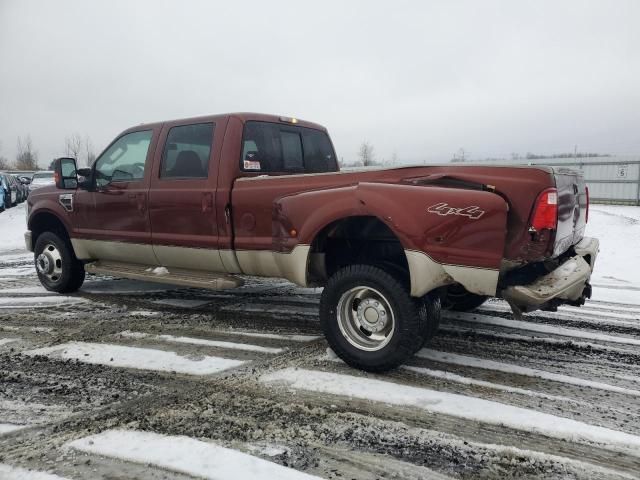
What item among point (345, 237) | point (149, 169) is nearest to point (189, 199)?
point (149, 169)

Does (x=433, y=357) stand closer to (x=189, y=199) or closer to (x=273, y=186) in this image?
(x=273, y=186)

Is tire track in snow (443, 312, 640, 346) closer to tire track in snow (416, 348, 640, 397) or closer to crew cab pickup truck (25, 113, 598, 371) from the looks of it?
crew cab pickup truck (25, 113, 598, 371)

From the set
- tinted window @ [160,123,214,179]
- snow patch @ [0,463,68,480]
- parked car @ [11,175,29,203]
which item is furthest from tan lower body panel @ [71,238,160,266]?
parked car @ [11,175,29,203]

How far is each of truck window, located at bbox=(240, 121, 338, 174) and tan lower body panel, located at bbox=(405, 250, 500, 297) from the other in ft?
6.80

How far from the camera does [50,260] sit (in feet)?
20.6

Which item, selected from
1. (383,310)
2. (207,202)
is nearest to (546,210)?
(383,310)

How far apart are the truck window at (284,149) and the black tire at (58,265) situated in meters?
3.05

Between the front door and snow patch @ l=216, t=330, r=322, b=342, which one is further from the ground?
the front door

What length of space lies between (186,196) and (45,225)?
2945 mm

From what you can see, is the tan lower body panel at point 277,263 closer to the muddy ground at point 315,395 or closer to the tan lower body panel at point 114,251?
the muddy ground at point 315,395

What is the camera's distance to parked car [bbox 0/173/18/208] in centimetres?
2118

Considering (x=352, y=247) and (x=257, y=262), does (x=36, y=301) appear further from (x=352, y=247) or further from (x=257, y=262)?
(x=352, y=247)

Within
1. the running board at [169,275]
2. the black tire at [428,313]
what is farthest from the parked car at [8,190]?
the black tire at [428,313]

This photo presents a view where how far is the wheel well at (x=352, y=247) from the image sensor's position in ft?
13.0
